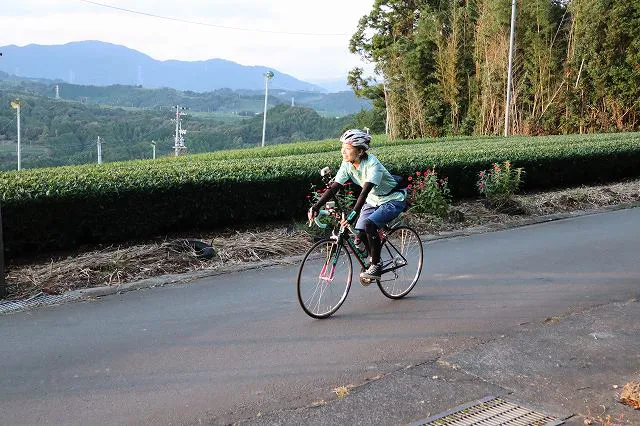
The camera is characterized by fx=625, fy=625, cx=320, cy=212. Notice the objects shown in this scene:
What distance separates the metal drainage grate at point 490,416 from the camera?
3619 millimetres

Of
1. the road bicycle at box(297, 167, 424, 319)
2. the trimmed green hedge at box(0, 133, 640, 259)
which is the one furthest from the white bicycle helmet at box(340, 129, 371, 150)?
the trimmed green hedge at box(0, 133, 640, 259)

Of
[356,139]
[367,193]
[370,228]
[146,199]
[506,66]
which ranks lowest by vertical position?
[146,199]

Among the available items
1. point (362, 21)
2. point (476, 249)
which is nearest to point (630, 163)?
point (476, 249)

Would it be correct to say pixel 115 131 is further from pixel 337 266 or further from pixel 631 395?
pixel 631 395

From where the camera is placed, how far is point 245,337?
5.09 metres

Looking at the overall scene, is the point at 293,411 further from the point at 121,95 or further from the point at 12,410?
the point at 121,95

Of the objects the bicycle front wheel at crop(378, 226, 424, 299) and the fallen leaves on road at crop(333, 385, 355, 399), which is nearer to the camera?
the fallen leaves on road at crop(333, 385, 355, 399)

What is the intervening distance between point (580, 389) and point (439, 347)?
1123 millimetres

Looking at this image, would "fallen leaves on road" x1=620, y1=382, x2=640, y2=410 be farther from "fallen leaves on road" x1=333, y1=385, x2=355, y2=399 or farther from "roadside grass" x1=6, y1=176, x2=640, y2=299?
"roadside grass" x1=6, y1=176, x2=640, y2=299

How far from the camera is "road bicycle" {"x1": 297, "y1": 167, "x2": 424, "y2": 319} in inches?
214

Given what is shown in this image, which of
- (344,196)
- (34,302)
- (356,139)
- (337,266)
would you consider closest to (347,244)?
(337,266)

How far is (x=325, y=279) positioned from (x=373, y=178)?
994mm

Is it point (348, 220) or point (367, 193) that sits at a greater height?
point (367, 193)

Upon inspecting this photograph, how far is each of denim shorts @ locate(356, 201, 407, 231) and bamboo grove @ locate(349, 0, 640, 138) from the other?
907 inches
